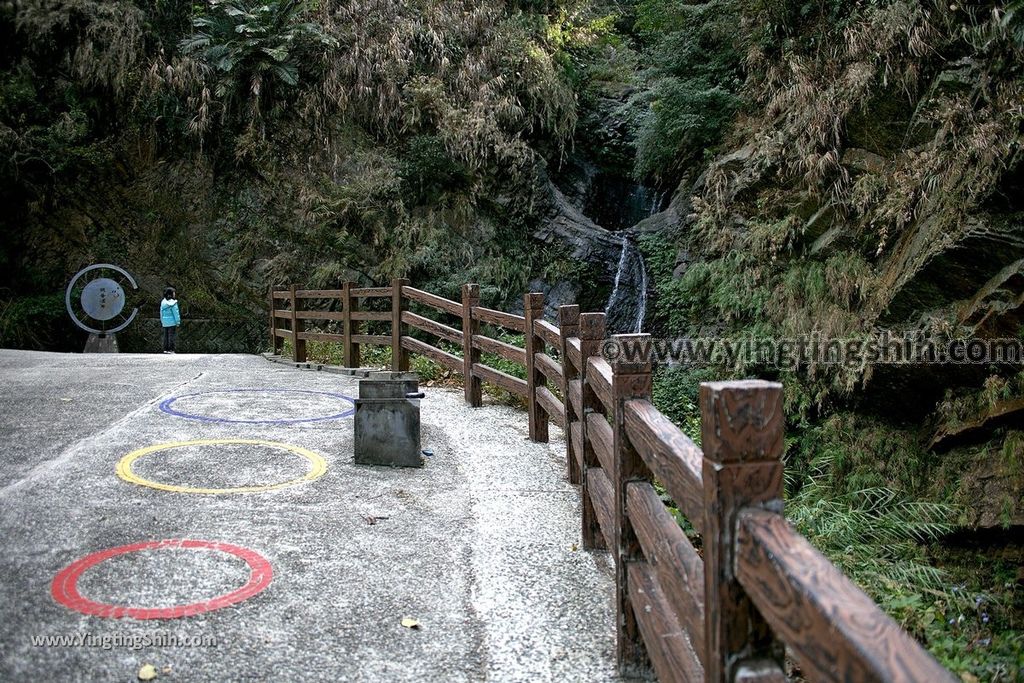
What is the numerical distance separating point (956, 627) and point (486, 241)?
1152cm

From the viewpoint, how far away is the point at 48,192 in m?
15.9

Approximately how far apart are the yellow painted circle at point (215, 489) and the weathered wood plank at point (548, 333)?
212 cm

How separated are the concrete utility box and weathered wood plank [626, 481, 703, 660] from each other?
309cm

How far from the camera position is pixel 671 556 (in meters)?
2.38

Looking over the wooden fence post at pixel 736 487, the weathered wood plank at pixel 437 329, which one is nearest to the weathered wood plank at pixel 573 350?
the wooden fence post at pixel 736 487

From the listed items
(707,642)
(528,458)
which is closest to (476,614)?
→ (707,642)

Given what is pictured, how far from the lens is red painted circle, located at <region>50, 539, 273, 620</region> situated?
128 inches

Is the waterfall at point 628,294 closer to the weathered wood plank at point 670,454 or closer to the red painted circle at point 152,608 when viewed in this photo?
the red painted circle at point 152,608

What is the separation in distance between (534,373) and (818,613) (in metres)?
5.77

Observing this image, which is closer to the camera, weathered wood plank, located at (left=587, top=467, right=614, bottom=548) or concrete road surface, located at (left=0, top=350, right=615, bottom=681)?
concrete road surface, located at (left=0, top=350, right=615, bottom=681)

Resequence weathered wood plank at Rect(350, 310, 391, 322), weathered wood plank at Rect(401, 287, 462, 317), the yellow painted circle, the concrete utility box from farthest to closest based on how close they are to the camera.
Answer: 1. weathered wood plank at Rect(350, 310, 391, 322)
2. weathered wood plank at Rect(401, 287, 462, 317)
3. the concrete utility box
4. the yellow painted circle

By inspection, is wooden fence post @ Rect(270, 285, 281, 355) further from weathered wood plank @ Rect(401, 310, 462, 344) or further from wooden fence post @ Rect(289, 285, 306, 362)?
weathered wood plank @ Rect(401, 310, 462, 344)

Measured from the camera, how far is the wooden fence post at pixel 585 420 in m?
4.29

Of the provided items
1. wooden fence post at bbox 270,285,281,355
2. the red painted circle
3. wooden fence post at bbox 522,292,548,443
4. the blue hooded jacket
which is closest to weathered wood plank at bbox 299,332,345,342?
wooden fence post at bbox 270,285,281,355
